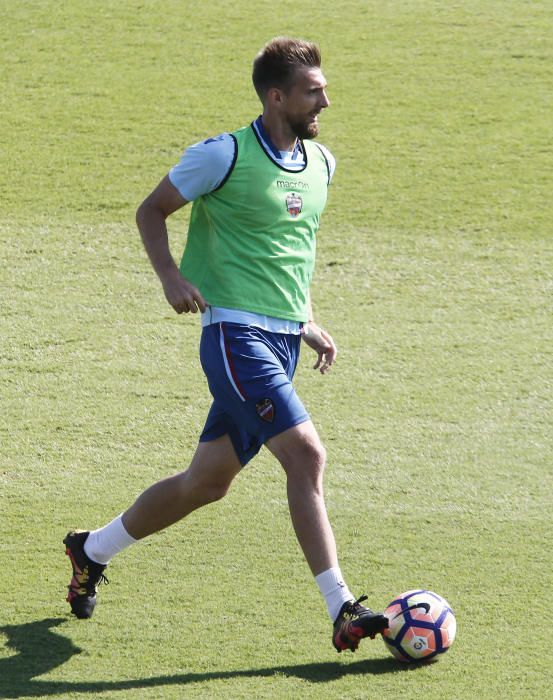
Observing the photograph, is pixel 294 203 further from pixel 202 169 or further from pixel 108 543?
pixel 108 543

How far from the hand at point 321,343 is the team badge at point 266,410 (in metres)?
0.49

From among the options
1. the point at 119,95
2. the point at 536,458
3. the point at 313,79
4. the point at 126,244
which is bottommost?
the point at 536,458

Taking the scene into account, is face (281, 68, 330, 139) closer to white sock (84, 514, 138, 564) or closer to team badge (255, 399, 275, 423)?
team badge (255, 399, 275, 423)

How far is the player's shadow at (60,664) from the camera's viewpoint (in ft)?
13.7

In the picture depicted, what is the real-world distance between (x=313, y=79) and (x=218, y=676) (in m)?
2.07

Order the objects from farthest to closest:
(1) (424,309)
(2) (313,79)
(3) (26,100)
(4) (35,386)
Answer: (3) (26,100) < (1) (424,309) < (4) (35,386) < (2) (313,79)

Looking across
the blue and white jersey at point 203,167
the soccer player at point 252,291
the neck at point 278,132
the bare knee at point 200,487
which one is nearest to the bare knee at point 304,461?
the soccer player at point 252,291

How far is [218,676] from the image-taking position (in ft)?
14.0

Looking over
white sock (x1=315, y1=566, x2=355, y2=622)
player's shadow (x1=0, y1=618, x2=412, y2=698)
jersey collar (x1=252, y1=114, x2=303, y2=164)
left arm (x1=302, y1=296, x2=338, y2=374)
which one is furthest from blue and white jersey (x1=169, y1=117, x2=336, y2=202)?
player's shadow (x1=0, y1=618, x2=412, y2=698)

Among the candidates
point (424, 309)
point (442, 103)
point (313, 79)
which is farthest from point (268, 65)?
point (442, 103)

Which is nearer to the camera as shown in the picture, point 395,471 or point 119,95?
point 395,471

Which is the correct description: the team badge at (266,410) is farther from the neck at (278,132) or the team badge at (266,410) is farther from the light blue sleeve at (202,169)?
the neck at (278,132)

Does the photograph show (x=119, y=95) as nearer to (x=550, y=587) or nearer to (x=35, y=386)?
(x=35, y=386)

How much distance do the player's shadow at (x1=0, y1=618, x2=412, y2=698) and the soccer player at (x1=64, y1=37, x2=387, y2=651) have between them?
0.59ft
